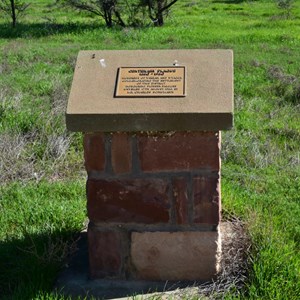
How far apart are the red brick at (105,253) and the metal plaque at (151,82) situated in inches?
29.6

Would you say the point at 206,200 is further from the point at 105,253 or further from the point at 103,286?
the point at 103,286

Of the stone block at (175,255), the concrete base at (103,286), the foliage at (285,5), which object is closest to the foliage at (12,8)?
the foliage at (285,5)

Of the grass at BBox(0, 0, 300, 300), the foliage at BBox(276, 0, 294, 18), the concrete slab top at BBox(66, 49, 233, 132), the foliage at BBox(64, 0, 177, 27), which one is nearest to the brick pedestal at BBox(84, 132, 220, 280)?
the concrete slab top at BBox(66, 49, 233, 132)

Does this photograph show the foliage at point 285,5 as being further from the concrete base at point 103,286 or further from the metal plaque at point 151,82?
the concrete base at point 103,286

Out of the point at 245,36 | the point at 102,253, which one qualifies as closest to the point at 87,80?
the point at 102,253

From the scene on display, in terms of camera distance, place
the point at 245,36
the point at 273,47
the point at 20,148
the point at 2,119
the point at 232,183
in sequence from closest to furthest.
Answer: the point at 232,183 < the point at 20,148 < the point at 2,119 < the point at 273,47 < the point at 245,36

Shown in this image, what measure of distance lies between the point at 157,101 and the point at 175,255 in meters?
0.84

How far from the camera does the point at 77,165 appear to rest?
18.6ft

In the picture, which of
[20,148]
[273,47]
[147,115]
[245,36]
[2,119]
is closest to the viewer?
[147,115]

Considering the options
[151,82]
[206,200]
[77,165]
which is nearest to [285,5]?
[77,165]

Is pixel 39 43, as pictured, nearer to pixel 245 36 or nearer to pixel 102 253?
pixel 245 36

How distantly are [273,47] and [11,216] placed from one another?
29.0 ft

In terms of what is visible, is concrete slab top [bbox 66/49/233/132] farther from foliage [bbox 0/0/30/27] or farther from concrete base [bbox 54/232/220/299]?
foliage [bbox 0/0/30/27]

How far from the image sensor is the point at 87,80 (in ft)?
11.8
